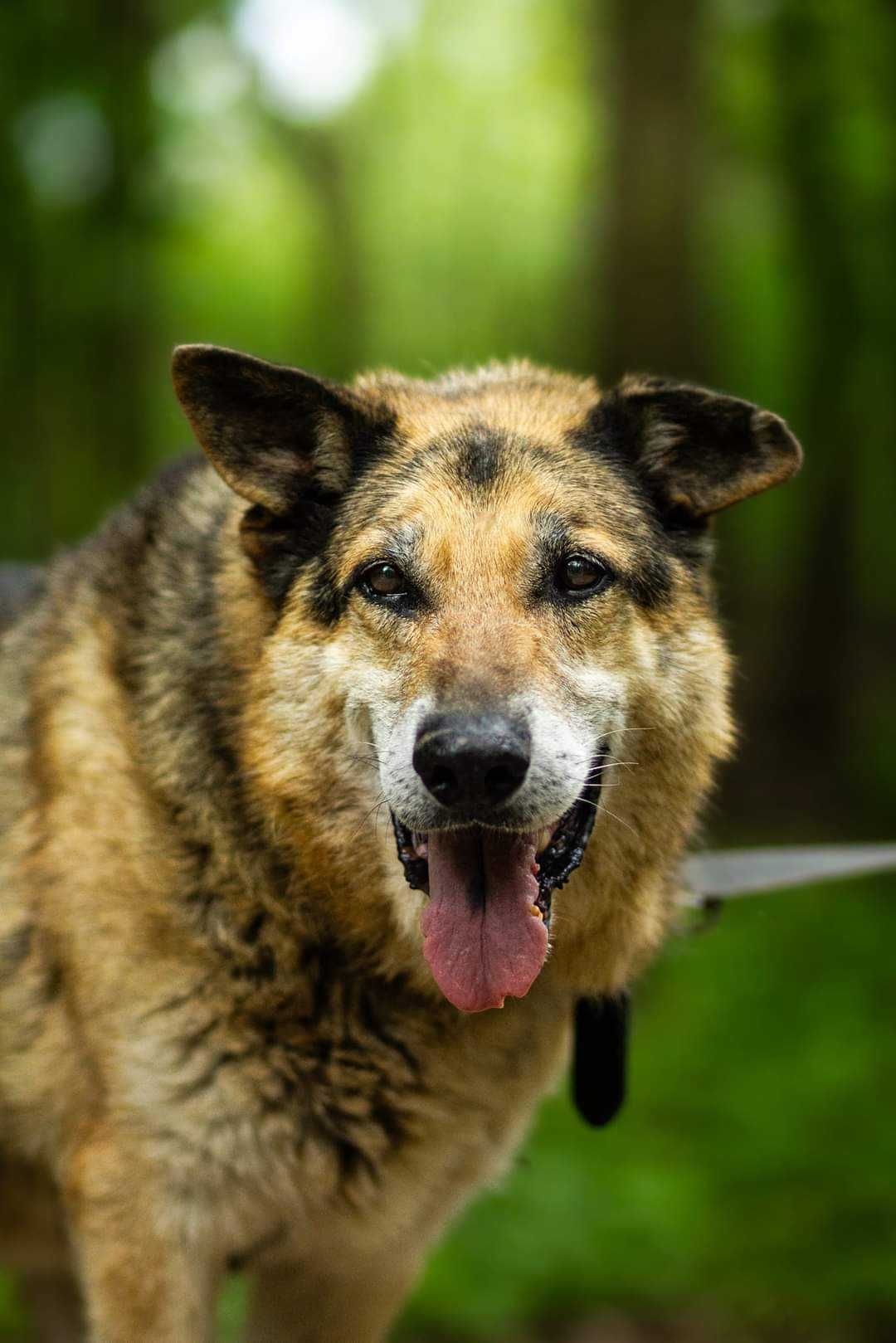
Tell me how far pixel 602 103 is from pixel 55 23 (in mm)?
3628

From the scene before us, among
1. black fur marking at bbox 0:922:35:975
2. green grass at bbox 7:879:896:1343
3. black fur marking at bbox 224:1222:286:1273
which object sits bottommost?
green grass at bbox 7:879:896:1343

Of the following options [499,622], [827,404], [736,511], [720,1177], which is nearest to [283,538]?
[499,622]

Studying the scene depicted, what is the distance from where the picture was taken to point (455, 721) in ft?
8.34

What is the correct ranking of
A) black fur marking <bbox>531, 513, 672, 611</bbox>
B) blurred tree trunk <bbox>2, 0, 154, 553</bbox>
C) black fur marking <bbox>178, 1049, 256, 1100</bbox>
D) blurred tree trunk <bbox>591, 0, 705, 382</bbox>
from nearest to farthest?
1. black fur marking <bbox>531, 513, 672, 611</bbox>
2. black fur marking <bbox>178, 1049, 256, 1100</bbox>
3. blurred tree trunk <bbox>591, 0, 705, 382</bbox>
4. blurred tree trunk <bbox>2, 0, 154, 553</bbox>

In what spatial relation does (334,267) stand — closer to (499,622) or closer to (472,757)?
(499,622)

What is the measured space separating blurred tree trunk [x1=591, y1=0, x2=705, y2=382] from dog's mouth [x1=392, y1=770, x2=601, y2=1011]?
225 inches

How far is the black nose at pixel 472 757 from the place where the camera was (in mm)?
2516

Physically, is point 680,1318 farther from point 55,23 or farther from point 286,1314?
point 55,23

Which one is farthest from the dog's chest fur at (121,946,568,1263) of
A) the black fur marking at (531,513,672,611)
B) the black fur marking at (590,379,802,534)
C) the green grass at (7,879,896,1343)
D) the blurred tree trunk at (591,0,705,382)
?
the blurred tree trunk at (591,0,705,382)

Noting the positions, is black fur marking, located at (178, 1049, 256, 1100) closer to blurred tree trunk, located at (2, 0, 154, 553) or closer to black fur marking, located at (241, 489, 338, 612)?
black fur marking, located at (241, 489, 338, 612)

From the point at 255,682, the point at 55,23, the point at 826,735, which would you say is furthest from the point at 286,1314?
the point at 55,23

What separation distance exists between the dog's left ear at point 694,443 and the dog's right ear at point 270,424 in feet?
1.92

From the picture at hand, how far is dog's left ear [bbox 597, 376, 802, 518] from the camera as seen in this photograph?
3051mm

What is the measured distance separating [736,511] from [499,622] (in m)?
6.86
